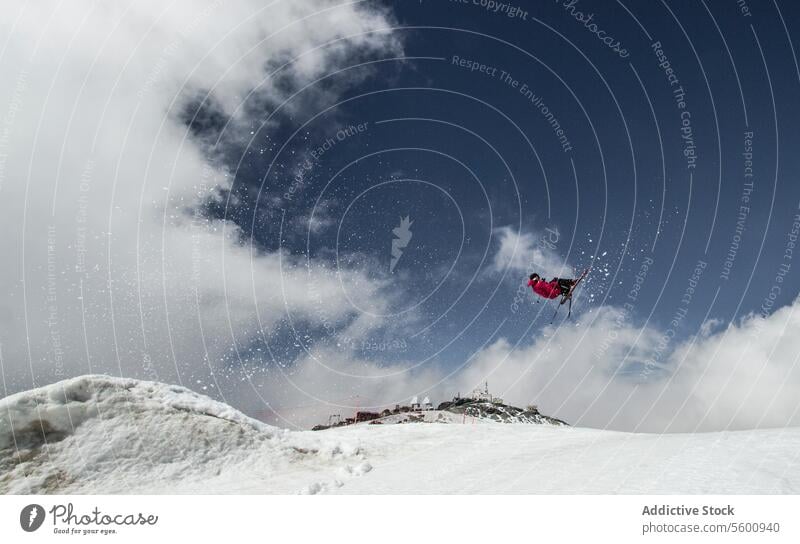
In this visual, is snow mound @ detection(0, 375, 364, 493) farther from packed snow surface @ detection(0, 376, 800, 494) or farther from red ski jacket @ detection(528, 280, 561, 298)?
red ski jacket @ detection(528, 280, 561, 298)

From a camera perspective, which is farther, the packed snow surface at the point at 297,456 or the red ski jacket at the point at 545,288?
the red ski jacket at the point at 545,288

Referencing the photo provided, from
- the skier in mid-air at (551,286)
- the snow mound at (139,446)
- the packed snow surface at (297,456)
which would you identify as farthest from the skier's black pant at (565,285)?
the snow mound at (139,446)

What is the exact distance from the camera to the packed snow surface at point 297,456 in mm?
11547

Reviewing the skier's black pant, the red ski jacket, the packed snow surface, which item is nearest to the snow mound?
the packed snow surface

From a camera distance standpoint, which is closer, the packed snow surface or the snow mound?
the packed snow surface

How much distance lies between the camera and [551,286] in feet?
70.2

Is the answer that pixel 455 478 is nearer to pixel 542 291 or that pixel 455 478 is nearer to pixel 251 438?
pixel 251 438

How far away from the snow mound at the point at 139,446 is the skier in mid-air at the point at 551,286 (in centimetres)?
1072

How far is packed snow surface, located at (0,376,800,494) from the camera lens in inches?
455

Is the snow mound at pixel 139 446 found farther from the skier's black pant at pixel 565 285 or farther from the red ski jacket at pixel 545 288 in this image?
the skier's black pant at pixel 565 285

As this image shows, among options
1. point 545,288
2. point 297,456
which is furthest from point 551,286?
point 297,456

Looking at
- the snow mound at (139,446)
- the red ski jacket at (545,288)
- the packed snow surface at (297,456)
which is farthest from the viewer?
the red ski jacket at (545,288)
